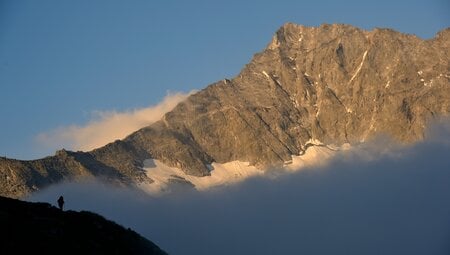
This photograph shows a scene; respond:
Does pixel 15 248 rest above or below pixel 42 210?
below

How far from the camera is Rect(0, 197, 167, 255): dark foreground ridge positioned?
9956cm

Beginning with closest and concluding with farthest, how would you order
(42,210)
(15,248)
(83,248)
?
A: 1. (15,248)
2. (83,248)
3. (42,210)

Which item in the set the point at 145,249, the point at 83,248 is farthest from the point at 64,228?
the point at 145,249

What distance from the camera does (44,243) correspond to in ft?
331

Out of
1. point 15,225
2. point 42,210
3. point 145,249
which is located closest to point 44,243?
point 15,225

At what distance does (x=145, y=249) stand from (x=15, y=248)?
76.1ft

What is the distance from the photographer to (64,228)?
10712cm

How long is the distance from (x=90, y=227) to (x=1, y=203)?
9.56 meters

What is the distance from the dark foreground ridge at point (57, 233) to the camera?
327 feet

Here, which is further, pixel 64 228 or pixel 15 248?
pixel 64 228

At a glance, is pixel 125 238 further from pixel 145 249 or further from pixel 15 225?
pixel 15 225

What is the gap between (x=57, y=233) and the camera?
105 metres

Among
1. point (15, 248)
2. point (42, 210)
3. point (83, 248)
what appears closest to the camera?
point (15, 248)

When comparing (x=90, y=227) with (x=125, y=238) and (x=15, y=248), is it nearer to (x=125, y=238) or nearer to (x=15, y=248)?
(x=125, y=238)
